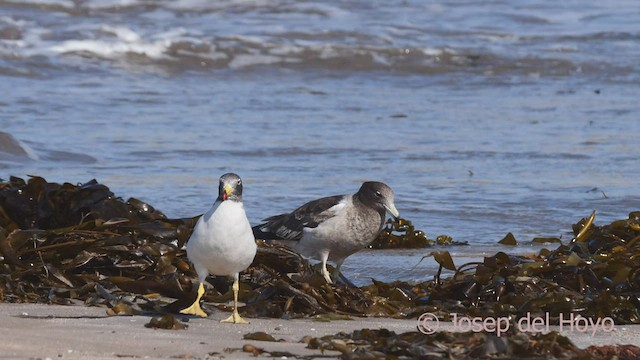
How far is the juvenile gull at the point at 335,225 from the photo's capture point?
5.23 meters

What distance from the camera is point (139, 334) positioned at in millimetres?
3705

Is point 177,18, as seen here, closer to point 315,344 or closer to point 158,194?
point 158,194

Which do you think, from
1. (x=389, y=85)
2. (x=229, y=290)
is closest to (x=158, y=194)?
(x=229, y=290)

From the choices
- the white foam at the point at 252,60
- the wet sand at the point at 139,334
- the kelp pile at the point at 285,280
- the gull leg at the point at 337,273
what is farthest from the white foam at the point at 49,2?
the wet sand at the point at 139,334

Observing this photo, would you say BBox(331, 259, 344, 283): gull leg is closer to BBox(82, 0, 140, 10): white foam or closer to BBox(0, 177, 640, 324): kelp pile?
BBox(0, 177, 640, 324): kelp pile

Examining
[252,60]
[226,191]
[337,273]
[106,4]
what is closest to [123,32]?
[252,60]

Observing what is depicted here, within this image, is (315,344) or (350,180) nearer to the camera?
(315,344)

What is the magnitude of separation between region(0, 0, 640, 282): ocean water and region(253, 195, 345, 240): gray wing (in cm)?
55

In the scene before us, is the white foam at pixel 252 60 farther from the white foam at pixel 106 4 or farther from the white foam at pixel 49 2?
the white foam at pixel 49 2

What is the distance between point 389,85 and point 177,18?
198 inches

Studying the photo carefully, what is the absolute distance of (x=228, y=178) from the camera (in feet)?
13.8

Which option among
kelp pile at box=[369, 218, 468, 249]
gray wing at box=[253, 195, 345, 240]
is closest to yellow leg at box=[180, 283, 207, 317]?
gray wing at box=[253, 195, 345, 240]

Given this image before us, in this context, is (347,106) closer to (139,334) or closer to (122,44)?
(122,44)

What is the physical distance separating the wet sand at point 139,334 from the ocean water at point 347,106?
157cm
